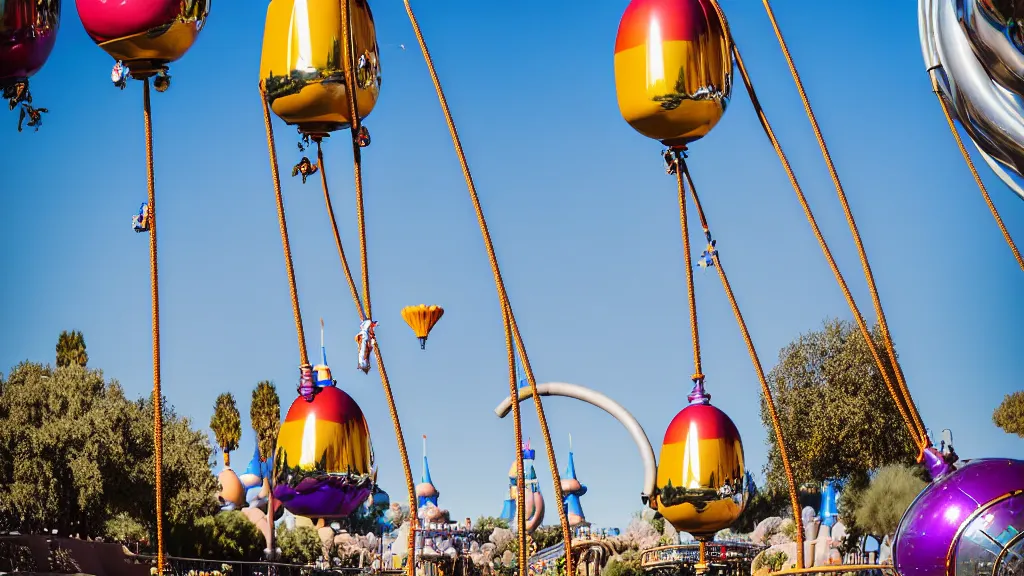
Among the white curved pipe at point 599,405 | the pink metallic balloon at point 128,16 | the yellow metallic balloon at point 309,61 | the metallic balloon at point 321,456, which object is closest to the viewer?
the pink metallic balloon at point 128,16

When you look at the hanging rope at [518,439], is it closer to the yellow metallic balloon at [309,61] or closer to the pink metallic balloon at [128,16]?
the yellow metallic balloon at [309,61]

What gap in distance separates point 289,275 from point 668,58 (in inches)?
78.3

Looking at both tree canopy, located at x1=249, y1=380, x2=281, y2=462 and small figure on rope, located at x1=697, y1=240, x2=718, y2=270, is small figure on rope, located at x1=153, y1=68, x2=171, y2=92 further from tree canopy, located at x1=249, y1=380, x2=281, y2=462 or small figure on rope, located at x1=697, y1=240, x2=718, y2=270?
tree canopy, located at x1=249, y1=380, x2=281, y2=462

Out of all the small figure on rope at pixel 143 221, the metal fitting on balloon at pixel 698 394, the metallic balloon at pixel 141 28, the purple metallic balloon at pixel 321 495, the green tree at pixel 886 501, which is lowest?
the green tree at pixel 886 501

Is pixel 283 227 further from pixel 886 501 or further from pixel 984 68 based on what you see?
pixel 886 501

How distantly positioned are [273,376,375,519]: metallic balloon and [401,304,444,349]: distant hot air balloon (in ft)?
45.9

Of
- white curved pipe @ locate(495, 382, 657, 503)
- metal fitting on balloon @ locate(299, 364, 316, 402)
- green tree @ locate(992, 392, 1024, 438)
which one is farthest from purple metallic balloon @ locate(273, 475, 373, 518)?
green tree @ locate(992, 392, 1024, 438)

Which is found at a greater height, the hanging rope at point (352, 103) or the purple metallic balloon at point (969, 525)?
the hanging rope at point (352, 103)

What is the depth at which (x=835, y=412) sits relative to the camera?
32.8 m

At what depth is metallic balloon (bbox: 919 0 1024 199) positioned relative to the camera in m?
5.43

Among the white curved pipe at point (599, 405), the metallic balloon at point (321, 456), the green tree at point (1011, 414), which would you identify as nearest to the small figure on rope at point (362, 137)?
the metallic balloon at point (321, 456)

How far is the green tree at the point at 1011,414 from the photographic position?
107 ft

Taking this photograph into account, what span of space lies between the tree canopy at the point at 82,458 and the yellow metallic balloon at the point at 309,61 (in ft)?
75.0

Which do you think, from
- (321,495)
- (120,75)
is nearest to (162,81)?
(120,75)
